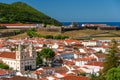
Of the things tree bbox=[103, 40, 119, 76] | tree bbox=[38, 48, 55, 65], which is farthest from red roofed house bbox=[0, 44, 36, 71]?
tree bbox=[103, 40, 119, 76]

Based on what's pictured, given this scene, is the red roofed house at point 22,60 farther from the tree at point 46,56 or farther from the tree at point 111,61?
the tree at point 111,61

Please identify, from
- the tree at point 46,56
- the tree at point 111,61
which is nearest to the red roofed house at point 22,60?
the tree at point 46,56

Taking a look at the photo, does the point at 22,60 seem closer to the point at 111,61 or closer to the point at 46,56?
the point at 46,56

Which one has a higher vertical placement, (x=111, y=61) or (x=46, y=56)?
(x=111, y=61)

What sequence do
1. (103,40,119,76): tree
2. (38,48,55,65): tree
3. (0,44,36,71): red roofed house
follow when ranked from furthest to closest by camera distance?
(38,48,55,65): tree
(0,44,36,71): red roofed house
(103,40,119,76): tree

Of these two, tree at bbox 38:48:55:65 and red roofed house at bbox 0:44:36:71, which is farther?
tree at bbox 38:48:55:65

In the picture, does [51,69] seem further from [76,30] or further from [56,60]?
[76,30]

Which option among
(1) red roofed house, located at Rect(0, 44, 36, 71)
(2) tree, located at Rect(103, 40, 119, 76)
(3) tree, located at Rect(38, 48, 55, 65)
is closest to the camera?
(2) tree, located at Rect(103, 40, 119, 76)

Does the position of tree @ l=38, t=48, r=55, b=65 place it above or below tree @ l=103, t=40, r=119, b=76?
below

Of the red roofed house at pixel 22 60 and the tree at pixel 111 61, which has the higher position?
the tree at pixel 111 61

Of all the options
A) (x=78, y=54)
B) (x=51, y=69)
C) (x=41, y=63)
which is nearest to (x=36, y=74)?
(x=51, y=69)

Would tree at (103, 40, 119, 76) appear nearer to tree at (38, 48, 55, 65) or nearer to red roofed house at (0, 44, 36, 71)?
red roofed house at (0, 44, 36, 71)

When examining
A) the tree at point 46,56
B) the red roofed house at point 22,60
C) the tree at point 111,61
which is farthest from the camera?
the tree at point 46,56

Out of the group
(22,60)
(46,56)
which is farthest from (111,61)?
(46,56)
